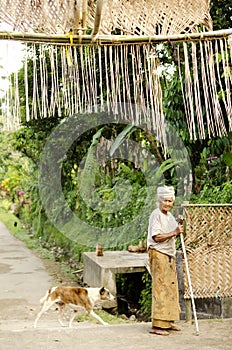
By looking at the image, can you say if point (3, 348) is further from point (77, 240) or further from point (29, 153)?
point (29, 153)

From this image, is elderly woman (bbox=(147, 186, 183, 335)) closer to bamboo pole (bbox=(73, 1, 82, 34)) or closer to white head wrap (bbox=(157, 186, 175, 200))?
white head wrap (bbox=(157, 186, 175, 200))

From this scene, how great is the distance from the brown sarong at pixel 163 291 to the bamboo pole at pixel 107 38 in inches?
78.3

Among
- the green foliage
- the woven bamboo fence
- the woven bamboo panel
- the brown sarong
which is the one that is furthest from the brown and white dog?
the woven bamboo panel

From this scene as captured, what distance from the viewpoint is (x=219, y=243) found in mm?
5012

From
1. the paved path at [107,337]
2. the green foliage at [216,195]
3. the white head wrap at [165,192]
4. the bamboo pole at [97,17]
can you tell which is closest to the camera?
the bamboo pole at [97,17]

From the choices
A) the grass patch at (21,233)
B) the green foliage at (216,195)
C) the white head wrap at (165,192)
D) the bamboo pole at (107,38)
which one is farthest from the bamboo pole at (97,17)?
the grass patch at (21,233)

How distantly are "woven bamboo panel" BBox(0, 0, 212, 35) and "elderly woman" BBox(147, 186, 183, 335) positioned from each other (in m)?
1.59

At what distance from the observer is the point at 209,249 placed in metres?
4.92

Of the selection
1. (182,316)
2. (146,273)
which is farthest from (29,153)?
(182,316)

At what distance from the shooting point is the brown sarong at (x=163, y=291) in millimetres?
4457

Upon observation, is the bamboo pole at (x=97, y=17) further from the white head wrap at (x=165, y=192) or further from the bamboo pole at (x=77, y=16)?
the white head wrap at (x=165, y=192)

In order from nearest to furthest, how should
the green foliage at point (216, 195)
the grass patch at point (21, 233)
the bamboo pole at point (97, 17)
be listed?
the bamboo pole at point (97, 17)
the green foliage at point (216, 195)
the grass patch at point (21, 233)

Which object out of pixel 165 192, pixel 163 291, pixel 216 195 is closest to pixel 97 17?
pixel 165 192

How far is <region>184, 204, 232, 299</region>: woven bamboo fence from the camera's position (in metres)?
4.81
